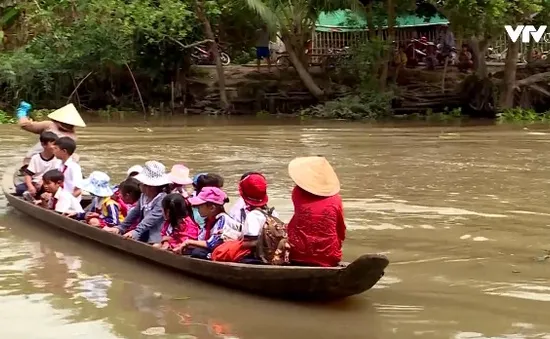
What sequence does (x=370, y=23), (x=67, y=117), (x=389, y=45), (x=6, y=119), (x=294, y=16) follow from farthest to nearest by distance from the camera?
(x=370, y=23), (x=389, y=45), (x=294, y=16), (x=6, y=119), (x=67, y=117)

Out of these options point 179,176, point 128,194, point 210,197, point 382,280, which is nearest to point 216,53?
point 128,194

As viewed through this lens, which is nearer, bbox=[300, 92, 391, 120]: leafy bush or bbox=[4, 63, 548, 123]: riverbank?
bbox=[300, 92, 391, 120]: leafy bush

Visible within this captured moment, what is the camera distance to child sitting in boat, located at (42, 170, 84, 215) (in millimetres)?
7746

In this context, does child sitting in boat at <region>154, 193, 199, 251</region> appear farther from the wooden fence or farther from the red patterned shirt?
the wooden fence

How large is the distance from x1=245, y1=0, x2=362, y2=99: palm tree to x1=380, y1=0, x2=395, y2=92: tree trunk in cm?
73

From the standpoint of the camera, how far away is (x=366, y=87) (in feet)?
71.3

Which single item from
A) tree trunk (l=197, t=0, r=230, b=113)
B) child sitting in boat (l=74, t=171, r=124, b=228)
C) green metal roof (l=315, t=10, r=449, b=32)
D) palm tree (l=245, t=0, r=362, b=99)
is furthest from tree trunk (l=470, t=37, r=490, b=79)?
child sitting in boat (l=74, t=171, r=124, b=228)

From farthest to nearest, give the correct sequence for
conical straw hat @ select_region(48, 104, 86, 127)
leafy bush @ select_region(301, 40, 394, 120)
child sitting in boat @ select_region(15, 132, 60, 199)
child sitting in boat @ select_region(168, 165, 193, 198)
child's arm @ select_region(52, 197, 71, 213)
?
leafy bush @ select_region(301, 40, 394, 120) < conical straw hat @ select_region(48, 104, 86, 127) < child sitting in boat @ select_region(15, 132, 60, 199) < child's arm @ select_region(52, 197, 71, 213) < child sitting in boat @ select_region(168, 165, 193, 198)

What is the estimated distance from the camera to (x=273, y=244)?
17.8 feet

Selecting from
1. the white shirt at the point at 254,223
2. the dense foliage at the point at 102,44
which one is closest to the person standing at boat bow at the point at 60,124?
the white shirt at the point at 254,223

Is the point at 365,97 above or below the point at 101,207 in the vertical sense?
above

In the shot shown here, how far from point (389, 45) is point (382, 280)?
600 inches

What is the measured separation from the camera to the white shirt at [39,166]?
8336 millimetres

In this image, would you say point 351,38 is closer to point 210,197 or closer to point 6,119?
point 6,119
